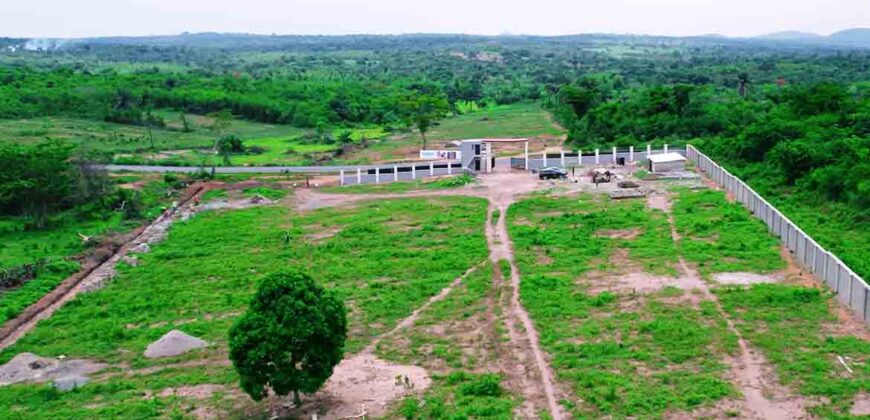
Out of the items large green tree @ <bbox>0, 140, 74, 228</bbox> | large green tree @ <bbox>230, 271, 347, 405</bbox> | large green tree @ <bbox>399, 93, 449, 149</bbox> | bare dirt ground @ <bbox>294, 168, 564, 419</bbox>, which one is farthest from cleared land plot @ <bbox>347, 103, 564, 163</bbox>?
large green tree @ <bbox>230, 271, 347, 405</bbox>

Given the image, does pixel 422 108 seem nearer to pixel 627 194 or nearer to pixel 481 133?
pixel 481 133

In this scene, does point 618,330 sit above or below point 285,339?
below

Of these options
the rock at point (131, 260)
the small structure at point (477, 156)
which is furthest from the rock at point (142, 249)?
the small structure at point (477, 156)

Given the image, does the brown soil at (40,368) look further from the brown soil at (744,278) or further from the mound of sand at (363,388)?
the brown soil at (744,278)

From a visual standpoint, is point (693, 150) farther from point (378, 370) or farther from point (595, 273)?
point (378, 370)

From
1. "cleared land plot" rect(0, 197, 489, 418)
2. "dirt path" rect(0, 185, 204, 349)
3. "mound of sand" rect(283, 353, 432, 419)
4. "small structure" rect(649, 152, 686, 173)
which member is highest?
"small structure" rect(649, 152, 686, 173)

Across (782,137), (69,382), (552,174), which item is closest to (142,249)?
(69,382)

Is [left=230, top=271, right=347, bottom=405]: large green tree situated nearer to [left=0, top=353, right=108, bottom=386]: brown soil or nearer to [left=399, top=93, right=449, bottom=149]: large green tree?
Result: [left=0, top=353, right=108, bottom=386]: brown soil

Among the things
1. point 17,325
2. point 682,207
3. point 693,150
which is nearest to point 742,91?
point 693,150
